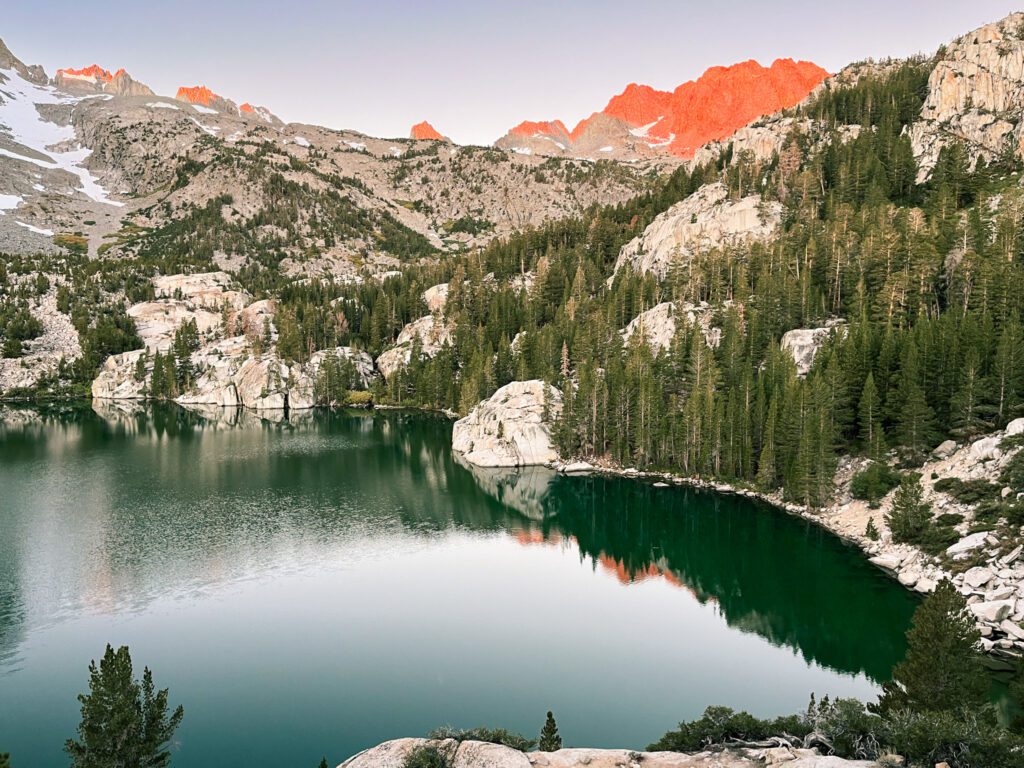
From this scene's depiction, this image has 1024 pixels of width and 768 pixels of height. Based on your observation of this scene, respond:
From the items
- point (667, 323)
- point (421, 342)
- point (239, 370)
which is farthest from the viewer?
point (239, 370)

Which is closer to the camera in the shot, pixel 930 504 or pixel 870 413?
pixel 930 504

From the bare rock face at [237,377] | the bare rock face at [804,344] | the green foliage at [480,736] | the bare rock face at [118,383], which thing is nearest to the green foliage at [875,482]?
the bare rock face at [804,344]

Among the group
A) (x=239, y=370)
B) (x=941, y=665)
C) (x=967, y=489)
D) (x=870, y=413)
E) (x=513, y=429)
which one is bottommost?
(x=941, y=665)

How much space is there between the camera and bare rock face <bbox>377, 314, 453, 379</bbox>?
163 meters

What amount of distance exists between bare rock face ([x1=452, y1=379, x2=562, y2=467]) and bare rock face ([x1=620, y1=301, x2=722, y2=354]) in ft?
66.4

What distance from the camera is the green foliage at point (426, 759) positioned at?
2128 centimetres

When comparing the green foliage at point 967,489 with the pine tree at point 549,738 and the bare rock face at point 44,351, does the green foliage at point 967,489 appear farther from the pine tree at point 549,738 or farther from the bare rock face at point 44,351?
the bare rock face at point 44,351

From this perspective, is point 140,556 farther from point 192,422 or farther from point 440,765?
point 192,422

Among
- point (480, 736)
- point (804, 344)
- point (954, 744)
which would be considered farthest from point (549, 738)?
point (804, 344)

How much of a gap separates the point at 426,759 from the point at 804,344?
291ft

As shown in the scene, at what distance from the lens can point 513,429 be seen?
107 m

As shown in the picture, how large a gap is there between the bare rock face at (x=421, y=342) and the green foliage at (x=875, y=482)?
334 ft

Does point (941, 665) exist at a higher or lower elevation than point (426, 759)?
higher

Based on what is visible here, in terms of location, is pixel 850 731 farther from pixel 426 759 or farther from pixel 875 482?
pixel 875 482
